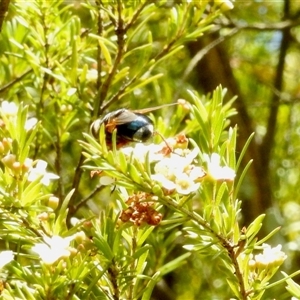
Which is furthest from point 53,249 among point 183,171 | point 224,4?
point 224,4

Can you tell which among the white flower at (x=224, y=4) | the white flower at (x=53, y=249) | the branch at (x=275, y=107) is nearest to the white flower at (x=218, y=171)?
the white flower at (x=53, y=249)

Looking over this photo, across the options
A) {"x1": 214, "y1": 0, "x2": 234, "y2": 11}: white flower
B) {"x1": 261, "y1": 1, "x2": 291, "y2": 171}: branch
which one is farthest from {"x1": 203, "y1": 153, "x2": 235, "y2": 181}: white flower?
{"x1": 261, "y1": 1, "x2": 291, "y2": 171}: branch

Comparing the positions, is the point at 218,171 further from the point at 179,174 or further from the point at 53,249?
the point at 53,249

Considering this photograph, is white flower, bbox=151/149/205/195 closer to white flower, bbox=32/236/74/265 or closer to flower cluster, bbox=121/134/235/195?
flower cluster, bbox=121/134/235/195

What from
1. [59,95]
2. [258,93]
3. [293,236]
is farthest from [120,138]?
[258,93]

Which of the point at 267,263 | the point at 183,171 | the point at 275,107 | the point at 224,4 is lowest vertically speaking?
the point at 275,107

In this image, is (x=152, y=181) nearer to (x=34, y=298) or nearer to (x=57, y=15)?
(x=34, y=298)
